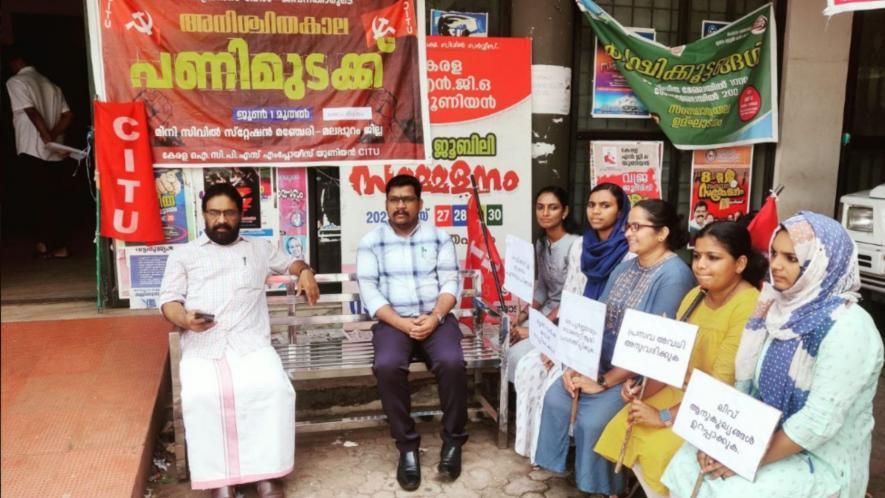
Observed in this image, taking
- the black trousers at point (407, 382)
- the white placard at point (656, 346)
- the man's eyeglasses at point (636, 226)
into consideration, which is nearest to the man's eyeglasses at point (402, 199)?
the black trousers at point (407, 382)

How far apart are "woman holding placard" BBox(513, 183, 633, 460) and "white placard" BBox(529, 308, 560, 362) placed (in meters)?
0.15

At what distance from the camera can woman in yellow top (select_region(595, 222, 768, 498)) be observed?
2.72 metres

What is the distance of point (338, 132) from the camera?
16.2 ft

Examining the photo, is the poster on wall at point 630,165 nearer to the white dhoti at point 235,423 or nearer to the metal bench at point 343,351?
the metal bench at point 343,351

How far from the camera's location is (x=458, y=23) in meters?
5.21

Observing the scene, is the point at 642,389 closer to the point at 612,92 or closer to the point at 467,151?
the point at 467,151

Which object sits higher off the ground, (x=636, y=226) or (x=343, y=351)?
(x=636, y=226)

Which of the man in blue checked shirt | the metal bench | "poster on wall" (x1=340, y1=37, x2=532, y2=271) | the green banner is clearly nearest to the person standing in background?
"poster on wall" (x1=340, y1=37, x2=532, y2=271)

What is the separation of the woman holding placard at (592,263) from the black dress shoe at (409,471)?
0.53 metres

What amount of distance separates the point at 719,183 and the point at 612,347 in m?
3.37

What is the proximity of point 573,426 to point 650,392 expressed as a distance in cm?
43

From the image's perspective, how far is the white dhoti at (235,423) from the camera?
309 centimetres

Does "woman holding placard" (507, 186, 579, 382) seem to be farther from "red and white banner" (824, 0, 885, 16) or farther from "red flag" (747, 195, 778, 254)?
"red and white banner" (824, 0, 885, 16)

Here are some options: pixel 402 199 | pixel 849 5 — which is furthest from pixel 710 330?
pixel 849 5
